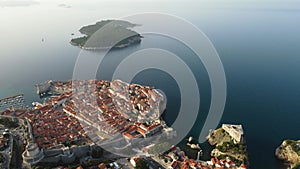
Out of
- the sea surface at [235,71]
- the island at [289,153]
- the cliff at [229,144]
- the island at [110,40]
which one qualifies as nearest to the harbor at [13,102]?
the sea surface at [235,71]

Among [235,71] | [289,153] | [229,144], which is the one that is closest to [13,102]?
[229,144]

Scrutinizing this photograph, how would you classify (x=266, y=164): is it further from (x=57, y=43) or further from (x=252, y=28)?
(x=252, y=28)

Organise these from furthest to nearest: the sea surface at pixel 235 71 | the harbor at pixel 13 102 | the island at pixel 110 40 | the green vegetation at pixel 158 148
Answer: the island at pixel 110 40 → the harbor at pixel 13 102 → the sea surface at pixel 235 71 → the green vegetation at pixel 158 148

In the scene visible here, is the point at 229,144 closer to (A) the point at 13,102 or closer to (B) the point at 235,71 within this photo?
(B) the point at 235,71

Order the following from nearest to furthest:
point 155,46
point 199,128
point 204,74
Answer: point 199,128, point 204,74, point 155,46

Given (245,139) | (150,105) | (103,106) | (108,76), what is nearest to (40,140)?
(103,106)

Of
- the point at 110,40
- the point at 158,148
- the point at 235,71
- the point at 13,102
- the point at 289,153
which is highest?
the point at 110,40

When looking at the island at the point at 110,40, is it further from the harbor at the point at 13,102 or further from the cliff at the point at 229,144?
the cliff at the point at 229,144

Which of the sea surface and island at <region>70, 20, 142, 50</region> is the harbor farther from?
island at <region>70, 20, 142, 50</region>
